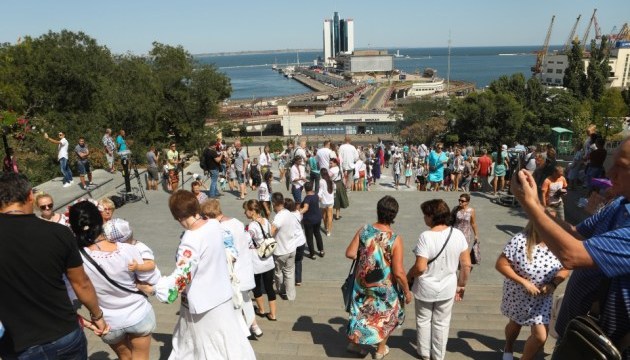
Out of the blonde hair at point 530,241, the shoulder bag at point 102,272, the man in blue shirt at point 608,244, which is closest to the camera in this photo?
the man in blue shirt at point 608,244

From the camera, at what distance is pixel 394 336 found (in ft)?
14.8

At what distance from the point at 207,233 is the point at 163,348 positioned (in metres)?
1.75

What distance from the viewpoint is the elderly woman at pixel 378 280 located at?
3.65 meters

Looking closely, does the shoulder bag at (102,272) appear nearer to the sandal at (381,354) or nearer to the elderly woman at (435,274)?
the sandal at (381,354)

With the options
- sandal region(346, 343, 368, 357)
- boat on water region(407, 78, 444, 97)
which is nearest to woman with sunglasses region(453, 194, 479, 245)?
sandal region(346, 343, 368, 357)

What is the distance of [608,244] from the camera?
5.23ft

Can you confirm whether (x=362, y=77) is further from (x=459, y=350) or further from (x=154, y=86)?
(x=459, y=350)

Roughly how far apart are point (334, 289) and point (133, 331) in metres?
3.74

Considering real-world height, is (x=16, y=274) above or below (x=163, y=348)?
above

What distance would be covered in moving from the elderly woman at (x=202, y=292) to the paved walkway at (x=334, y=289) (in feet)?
3.08

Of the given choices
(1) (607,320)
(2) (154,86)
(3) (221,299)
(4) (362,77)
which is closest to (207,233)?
(3) (221,299)

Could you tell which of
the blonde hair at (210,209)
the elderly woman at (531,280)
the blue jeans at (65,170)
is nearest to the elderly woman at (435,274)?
the elderly woman at (531,280)

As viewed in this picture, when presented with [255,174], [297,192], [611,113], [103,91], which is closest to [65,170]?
[255,174]

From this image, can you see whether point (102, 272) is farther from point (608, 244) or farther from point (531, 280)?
point (531, 280)
